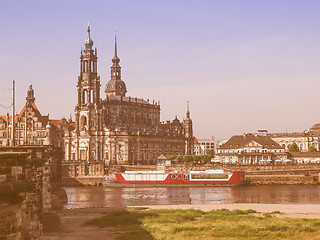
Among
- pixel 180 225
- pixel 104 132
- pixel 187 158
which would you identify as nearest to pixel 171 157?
pixel 187 158

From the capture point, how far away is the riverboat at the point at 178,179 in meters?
99.7

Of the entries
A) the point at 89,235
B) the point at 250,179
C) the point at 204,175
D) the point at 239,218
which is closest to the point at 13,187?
the point at 89,235

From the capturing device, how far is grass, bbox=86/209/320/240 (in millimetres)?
34531

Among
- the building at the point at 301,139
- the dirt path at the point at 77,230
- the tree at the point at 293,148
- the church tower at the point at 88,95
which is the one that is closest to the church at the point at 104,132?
the church tower at the point at 88,95

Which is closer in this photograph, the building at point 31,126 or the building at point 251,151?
the building at point 31,126

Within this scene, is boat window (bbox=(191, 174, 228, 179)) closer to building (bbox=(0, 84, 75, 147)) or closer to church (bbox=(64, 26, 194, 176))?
church (bbox=(64, 26, 194, 176))

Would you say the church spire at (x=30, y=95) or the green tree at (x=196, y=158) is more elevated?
the church spire at (x=30, y=95)

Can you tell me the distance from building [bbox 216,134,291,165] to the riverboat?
37389 mm

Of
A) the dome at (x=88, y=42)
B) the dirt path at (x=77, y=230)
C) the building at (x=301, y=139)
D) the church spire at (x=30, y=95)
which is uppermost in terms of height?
the dome at (x=88, y=42)

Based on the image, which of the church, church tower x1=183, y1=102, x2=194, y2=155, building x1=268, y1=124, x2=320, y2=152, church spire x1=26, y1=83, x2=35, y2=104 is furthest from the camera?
building x1=268, y1=124, x2=320, y2=152

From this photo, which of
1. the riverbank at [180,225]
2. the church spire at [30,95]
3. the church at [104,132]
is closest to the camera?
the riverbank at [180,225]

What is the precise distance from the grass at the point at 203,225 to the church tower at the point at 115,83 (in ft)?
329

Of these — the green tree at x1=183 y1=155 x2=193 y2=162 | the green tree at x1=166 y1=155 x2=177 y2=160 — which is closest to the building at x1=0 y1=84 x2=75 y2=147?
the green tree at x1=166 y1=155 x2=177 y2=160

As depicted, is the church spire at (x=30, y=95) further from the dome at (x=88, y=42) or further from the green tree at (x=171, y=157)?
the green tree at (x=171, y=157)
